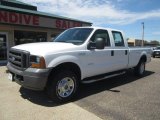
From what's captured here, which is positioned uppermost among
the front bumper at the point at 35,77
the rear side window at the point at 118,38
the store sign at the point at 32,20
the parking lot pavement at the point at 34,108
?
the store sign at the point at 32,20

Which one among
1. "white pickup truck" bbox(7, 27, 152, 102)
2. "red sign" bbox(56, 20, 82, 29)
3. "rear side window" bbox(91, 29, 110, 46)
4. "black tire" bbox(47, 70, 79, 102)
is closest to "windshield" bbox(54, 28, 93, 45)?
"white pickup truck" bbox(7, 27, 152, 102)

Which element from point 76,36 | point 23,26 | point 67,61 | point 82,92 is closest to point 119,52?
point 76,36

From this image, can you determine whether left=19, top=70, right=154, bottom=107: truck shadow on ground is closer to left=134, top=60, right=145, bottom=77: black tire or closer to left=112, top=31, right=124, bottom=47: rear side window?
left=134, top=60, right=145, bottom=77: black tire

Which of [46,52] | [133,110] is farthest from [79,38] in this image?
[133,110]

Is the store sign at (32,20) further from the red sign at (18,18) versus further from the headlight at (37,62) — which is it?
the headlight at (37,62)

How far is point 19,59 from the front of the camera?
5.30 meters

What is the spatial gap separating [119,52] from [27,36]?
10484mm

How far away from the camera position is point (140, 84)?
7.75 meters

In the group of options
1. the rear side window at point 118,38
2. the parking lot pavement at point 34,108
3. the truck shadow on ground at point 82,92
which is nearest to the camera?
the parking lot pavement at point 34,108

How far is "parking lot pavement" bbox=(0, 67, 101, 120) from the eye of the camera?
14.6 ft

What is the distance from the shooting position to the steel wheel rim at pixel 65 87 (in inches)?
210

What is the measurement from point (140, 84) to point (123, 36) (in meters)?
1.92

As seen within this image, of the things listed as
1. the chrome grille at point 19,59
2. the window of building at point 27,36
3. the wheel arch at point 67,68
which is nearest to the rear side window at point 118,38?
the wheel arch at point 67,68

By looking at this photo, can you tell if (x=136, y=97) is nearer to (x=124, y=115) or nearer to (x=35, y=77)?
(x=124, y=115)
